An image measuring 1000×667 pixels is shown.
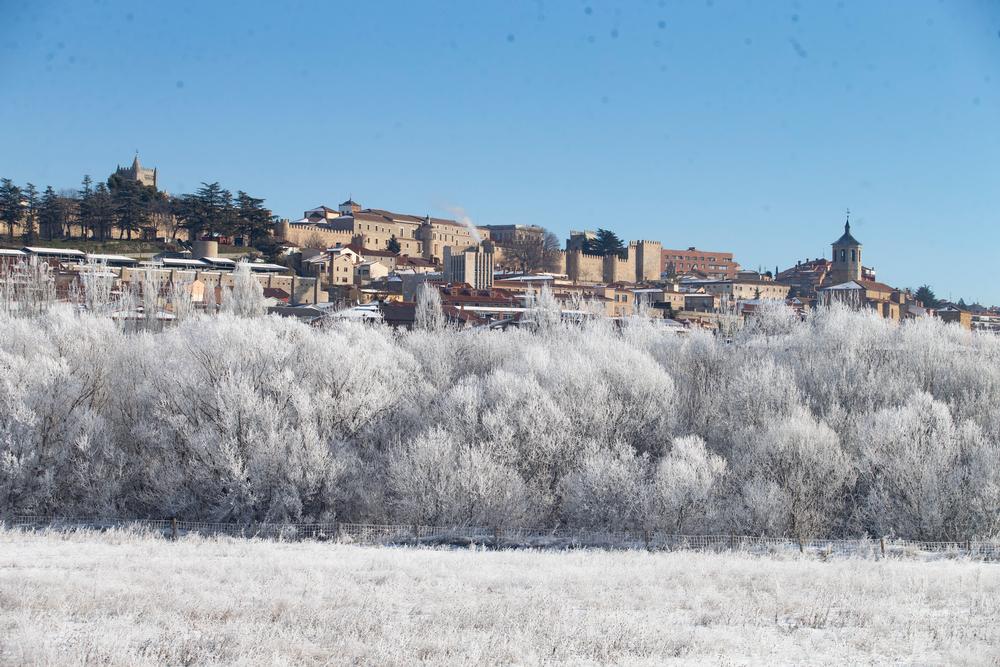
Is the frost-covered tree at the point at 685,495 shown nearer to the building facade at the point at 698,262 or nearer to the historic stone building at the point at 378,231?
the historic stone building at the point at 378,231

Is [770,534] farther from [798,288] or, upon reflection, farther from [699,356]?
[798,288]

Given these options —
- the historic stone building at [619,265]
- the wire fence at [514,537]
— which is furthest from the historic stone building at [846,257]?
the wire fence at [514,537]

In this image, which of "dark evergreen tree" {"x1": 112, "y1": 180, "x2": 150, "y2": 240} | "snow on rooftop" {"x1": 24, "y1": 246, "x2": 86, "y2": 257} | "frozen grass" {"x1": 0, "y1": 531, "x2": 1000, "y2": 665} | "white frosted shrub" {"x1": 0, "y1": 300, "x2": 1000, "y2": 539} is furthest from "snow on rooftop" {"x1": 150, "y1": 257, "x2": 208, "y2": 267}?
"frozen grass" {"x1": 0, "y1": 531, "x2": 1000, "y2": 665}

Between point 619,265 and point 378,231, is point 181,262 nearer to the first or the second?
point 378,231

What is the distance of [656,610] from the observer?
40.6ft

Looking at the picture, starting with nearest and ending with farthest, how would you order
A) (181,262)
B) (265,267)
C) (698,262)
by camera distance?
(181,262) < (265,267) < (698,262)

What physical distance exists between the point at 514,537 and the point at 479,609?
8.17 m

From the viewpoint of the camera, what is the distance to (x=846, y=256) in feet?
305

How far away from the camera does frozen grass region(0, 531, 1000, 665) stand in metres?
10.3

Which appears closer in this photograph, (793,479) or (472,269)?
(793,479)

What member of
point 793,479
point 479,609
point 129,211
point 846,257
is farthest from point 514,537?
point 846,257

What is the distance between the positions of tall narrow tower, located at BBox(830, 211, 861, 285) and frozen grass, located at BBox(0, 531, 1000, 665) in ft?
261

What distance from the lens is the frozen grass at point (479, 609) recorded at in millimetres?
10258

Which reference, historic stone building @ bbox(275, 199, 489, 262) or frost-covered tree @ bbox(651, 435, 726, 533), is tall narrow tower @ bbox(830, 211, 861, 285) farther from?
frost-covered tree @ bbox(651, 435, 726, 533)
